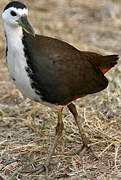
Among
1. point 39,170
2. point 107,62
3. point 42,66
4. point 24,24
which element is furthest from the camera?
point 107,62

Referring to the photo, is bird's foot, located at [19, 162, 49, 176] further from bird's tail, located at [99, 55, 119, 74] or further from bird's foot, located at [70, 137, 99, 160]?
bird's tail, located at [99, 55, 119, 74]

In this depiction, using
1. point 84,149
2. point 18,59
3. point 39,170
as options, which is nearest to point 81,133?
point 84,149

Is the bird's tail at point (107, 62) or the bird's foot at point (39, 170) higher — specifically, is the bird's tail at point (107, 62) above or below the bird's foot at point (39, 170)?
above

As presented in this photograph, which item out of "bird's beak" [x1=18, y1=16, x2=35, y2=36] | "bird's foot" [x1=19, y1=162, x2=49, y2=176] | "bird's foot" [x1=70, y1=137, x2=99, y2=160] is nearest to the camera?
"bird's beak" [x1=18, y1=16, x2=35, y2=36]

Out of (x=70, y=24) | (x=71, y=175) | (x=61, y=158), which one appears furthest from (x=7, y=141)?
(x=70, y=24)

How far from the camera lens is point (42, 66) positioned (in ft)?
12.5

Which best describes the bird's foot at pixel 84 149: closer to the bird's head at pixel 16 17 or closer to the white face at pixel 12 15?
the bird's head at pixel 16 17

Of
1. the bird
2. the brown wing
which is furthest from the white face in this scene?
the brown wing

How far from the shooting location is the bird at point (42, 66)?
3.74 metres

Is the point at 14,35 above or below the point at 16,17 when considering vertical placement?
below

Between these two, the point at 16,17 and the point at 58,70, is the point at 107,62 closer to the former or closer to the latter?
the point at 58,70

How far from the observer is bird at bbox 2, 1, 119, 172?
3.74m

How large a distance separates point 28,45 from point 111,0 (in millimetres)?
5124

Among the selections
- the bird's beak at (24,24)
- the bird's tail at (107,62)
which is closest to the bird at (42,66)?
the bird's beak at (24,24)
